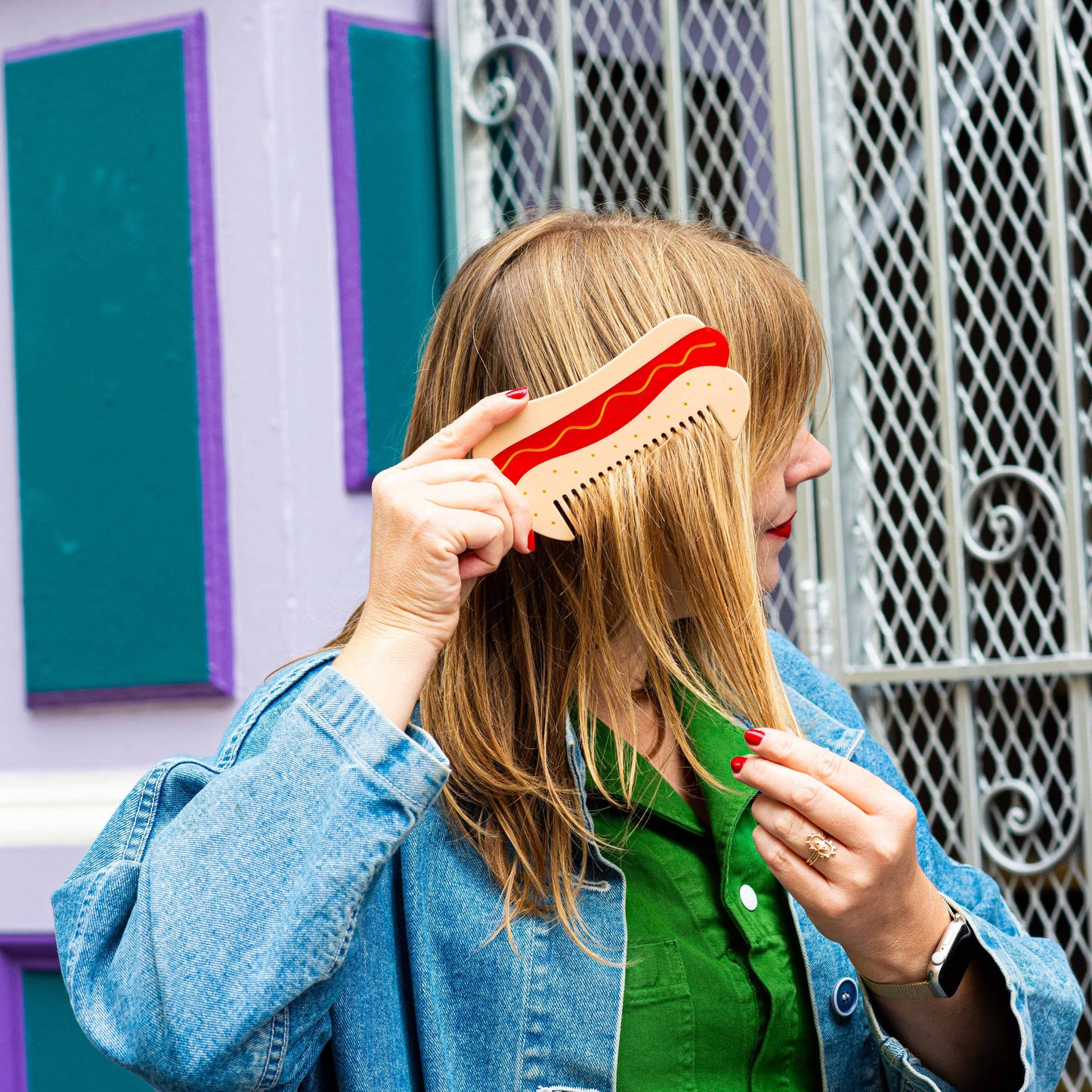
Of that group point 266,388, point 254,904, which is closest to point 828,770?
point 254,904

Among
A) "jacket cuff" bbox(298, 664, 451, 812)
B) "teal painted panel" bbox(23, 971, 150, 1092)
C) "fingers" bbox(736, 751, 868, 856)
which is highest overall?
"jacket cuff" bbox(298, 664, 451, 812)

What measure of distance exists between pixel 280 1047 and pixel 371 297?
5.15 ft

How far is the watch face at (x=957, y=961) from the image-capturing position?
1.16m

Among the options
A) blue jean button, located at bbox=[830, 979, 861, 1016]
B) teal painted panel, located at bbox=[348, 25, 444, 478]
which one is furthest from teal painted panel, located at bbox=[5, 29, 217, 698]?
blue jean button, located at bbox=[830, 979, 861, 1016]

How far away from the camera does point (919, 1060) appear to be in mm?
1221

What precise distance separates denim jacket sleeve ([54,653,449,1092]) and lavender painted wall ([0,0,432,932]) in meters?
1.13

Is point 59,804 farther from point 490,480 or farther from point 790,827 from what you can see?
point 790,827

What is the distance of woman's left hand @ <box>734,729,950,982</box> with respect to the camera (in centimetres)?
106

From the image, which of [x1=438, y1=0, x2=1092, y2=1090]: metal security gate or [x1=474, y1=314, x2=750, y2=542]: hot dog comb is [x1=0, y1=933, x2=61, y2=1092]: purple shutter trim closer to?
[x1=438, y1=0, x2=1092, y2=1090]: metal security gate

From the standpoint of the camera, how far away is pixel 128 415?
2.29 m

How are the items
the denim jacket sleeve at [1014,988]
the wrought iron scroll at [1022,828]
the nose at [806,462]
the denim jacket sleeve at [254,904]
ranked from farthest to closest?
the wrought iron scroll at [1022,828] < the nose at [806,462] < the denim jacket sleeve at [1014,988] < the denim jacket sleeve at [254,904]

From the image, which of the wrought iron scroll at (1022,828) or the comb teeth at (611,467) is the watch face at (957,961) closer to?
the comb teeth at (611,467)

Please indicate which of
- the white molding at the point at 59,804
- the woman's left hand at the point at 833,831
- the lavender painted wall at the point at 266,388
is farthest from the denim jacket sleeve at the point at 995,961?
the white molding at the point at 59,804

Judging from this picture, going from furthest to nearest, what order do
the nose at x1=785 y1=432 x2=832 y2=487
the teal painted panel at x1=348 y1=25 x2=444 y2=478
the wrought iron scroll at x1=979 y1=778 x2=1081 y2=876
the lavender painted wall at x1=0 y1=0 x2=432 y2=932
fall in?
the teal painted panel at x1=348 y1=25 x2=444 y2=478 < the lavender painted wall at x1=0 y1=0 x2=432 y2=932 < the wrought iron scroll at x1=979 y1=778 x2=1081 y2=876 < the nose at x1=785 y1=432 x2=832 y2=487
